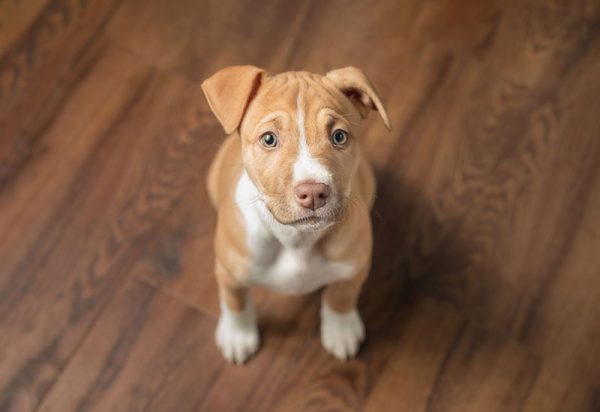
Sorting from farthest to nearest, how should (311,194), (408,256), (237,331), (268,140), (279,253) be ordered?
1. (408,256)
2. (237,331)
3. (279,253)
4. (268,140)
5. (311,194)

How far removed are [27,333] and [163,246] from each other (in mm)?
529

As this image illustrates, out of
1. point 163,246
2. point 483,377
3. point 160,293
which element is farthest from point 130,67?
point 483,377

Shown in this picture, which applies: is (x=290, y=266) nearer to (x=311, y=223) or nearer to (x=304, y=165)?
(x=311, y=223)

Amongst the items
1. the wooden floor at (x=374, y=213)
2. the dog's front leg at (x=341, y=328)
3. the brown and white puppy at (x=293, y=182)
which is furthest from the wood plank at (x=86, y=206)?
the dog's front leg at (x=341, y=328)

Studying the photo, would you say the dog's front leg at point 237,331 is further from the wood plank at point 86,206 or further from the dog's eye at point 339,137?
the dog's eye at point 339,137

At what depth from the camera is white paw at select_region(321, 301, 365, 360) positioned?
2.27 meters

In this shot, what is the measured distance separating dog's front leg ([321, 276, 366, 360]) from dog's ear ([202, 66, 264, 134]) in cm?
75

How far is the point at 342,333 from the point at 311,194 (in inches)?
36.0

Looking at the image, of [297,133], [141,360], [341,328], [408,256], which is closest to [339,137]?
[297,133]

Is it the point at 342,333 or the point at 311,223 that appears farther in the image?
the point at 342,333

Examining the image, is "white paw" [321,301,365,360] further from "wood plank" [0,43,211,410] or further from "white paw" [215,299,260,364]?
"wood plank" [0,43,211,410]

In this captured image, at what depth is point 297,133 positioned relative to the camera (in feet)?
5.14

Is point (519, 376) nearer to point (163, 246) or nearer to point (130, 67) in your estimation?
point (163, 246)

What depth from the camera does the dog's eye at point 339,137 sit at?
63.1 inches
